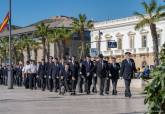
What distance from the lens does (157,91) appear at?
6.25 m

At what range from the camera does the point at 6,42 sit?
4656 inches

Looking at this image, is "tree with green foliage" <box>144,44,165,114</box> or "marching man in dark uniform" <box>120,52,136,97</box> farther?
"marching man in dark uniform" <box>120,52,136,97</box>

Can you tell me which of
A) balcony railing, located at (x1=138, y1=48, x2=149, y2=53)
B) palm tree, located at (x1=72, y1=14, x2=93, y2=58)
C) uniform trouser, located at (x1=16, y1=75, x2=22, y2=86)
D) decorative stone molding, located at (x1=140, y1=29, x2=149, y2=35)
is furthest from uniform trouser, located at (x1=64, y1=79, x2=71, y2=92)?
palm tree, located at (x1=72, y1=14, x2=93, y2=58)

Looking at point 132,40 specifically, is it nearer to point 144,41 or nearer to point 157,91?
point 144,41

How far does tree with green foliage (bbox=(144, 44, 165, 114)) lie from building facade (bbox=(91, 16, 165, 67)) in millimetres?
71200

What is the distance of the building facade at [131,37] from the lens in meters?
80.8

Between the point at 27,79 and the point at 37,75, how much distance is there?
2007mm

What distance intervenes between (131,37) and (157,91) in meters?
78.5

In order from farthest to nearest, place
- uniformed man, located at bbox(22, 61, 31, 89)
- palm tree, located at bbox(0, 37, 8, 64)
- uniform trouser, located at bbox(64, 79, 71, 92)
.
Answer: palm tree, located at bbox(0, 37, 8, 64) < uniformed man, located at bbox(22, 61, 31, 89) < uniform trouser, located at bbox(64, 79, 71, 92)

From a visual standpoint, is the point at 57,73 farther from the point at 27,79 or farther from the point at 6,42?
the point at 6,42

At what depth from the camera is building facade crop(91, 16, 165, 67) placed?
80.8 metres

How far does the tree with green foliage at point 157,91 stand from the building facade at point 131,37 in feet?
234

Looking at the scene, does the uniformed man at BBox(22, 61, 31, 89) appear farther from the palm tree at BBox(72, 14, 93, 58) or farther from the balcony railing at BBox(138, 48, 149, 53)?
the palm tree at BBox(72, 14, 93, 58)

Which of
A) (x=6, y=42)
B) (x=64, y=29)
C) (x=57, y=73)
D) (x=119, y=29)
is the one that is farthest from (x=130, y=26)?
(x=57, y=73)
